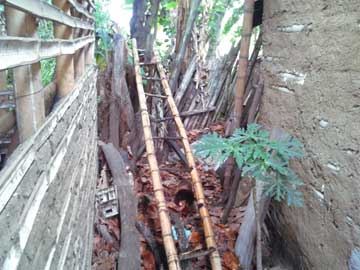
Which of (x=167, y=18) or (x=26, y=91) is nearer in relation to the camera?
(x=26, y=91)

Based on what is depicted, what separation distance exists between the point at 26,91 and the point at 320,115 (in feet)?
5.46

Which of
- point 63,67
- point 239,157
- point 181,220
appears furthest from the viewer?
point 181,220

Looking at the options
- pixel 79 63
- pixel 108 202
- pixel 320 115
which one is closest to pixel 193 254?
pixel 108 202

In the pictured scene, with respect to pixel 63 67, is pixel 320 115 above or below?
below

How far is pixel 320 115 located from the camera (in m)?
1.98

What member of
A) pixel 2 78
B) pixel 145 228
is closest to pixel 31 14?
pixel 2 78

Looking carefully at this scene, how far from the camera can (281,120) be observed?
2477mm

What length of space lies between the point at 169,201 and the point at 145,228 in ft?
2.15

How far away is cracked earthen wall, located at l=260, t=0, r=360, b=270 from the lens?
170 cm

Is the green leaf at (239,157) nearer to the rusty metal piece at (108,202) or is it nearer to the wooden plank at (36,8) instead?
the wooden plank at (36,8)

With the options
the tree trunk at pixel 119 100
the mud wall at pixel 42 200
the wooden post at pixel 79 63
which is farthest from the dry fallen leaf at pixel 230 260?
the tree trunk at pixel 119 100

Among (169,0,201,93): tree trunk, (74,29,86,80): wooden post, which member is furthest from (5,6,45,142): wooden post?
(169,0,201,93): tree trunk

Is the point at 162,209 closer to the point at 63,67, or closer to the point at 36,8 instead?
the point at 63,67

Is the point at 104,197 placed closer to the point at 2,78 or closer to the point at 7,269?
the point at 2,78
